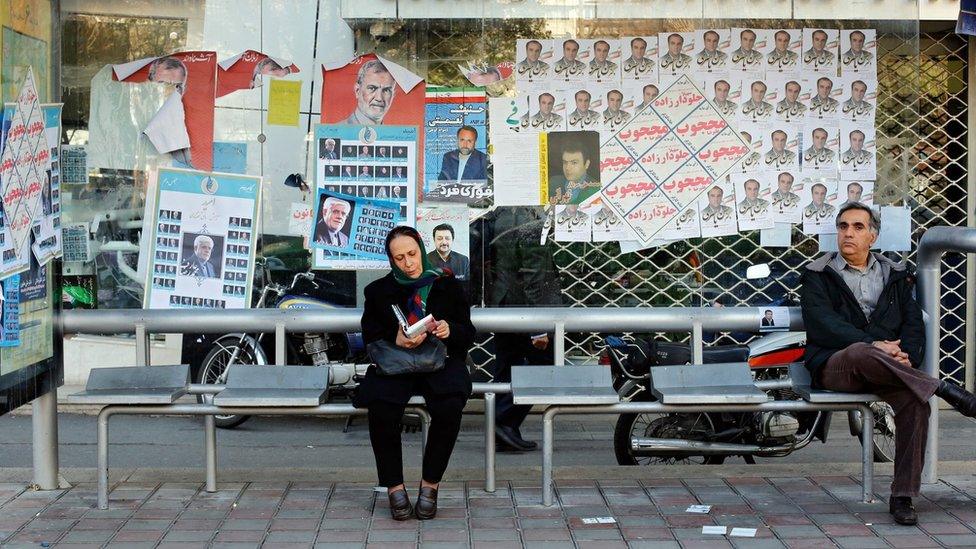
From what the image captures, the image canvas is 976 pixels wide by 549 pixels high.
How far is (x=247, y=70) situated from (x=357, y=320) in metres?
2.34

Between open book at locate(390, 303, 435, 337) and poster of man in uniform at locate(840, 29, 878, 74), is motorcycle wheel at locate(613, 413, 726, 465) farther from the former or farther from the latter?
poster of man in uniform at locate(840, 29, 878, 74)

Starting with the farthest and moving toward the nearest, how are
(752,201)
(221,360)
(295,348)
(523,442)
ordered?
1. (221,360)
2. (295,348)
3. (523,442)
4. (752,201)

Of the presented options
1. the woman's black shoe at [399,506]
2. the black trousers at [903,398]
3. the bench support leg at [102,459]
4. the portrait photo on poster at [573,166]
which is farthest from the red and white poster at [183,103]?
the black trousers at [903,398]

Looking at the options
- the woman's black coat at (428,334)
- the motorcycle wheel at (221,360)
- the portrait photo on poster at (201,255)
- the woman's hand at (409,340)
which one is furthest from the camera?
the motorcycle wheel at (221,360)

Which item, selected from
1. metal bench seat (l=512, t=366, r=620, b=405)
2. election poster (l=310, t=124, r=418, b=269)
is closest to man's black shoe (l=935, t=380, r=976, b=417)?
metal bench seat (l=512, t=366, r=620, b=405)

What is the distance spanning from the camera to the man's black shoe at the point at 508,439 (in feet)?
24.8

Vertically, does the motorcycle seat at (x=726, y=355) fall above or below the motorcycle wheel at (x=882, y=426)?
above

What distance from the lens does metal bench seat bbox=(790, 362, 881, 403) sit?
5.45 meters

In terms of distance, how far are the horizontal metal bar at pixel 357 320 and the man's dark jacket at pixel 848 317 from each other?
0.20m

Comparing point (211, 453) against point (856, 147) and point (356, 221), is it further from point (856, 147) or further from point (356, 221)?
point (856, 147)

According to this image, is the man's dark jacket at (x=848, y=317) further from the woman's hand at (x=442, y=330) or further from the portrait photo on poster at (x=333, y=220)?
the portrait photo on poster at (x=333, y=220)

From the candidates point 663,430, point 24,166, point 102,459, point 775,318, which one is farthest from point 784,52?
point 102,459

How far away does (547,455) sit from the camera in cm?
547

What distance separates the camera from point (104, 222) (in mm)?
7570
